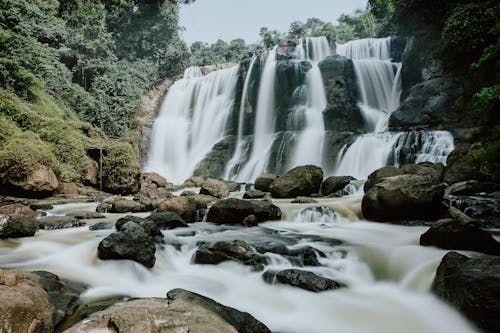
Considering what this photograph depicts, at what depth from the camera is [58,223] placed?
784cm

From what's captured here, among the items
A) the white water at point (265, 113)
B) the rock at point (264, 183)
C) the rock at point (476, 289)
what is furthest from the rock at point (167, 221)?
the white water at point (265, 113)

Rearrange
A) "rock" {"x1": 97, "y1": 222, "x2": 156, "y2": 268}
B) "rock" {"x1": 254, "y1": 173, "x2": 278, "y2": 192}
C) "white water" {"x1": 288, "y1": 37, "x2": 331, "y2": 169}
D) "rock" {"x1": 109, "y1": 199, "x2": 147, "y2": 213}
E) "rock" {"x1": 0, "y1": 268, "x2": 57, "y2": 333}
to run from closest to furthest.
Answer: "rock" {"x1": 0, "y1": 268, "x2": 57, "y2": 333}, "rock" {"x1": 97, "y1": 222, "x2": 156, "y2": 268}, "rock" {"x1": 109, "y1": 199, "x2": 147, "y2": 213}, "rock" {"x1": 254, "y1": 173, "x2": 278, "y2": 192}, "white water" {"x1": 288, "y1": 37, "x2": 331, "y2": 169}

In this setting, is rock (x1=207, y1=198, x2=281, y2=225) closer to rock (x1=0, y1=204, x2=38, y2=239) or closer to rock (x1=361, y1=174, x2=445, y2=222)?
rock (x1=361, y1=174, x2=445, y2=222)

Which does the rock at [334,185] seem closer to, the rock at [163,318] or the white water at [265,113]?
the white water at [265,113]

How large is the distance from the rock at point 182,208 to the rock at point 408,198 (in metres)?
4.67

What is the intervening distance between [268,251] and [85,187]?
11461 mm

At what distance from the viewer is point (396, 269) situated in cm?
526

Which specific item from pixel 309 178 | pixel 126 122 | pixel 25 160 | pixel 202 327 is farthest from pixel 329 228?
pixel 126 122

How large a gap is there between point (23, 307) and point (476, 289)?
3976 mm

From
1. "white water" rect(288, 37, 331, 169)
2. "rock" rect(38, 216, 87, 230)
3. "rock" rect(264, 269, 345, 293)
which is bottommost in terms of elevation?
"rock" rect(38, 216, 87, 230)

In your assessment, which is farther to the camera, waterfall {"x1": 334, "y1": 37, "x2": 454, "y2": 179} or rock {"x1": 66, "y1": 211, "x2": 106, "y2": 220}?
waterfall {"x1": 334, "y1": 37, "x2": 454, "y2": 179}

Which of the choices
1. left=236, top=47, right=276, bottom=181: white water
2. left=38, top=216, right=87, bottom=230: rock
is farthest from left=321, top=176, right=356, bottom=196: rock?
left=236, top=47, right=276, bottom=181: white water

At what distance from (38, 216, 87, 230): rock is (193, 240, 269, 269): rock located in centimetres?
406

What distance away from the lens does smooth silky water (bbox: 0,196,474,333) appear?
387 centimetres
